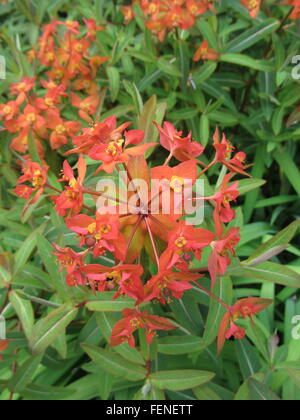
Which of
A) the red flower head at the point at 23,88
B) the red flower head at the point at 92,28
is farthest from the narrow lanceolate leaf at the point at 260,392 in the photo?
the red flower head at the point at 92,28

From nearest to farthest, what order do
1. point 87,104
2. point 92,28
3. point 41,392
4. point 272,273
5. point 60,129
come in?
point 272,273
point 41,392
point 60,129
point 87,104
point 92,28

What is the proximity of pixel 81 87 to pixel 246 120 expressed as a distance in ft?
2.30

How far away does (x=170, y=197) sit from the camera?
0.85 m

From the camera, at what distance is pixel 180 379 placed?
1.19 m

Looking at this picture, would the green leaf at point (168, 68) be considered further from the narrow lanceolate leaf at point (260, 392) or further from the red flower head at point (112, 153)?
the narrow lanceolate leaf at point (260, 392)

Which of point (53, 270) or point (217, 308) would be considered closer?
point (217, 308)

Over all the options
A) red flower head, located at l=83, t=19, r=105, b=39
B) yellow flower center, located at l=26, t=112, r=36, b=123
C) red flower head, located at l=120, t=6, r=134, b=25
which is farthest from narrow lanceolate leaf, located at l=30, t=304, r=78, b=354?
red flower head, located at l=120, t=6, r=134, b=25

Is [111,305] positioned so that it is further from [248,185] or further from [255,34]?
[255,34]

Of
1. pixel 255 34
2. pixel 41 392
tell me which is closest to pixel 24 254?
pixel 41 392

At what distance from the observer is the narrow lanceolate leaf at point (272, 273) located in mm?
1055

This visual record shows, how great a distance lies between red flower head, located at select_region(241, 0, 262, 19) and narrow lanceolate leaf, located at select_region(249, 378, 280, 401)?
4.26ft

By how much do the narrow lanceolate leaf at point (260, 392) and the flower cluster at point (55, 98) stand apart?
1.02 m

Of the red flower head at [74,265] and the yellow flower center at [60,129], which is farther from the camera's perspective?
the yellow flower center at [60,129]

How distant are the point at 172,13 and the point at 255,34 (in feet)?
1.07
